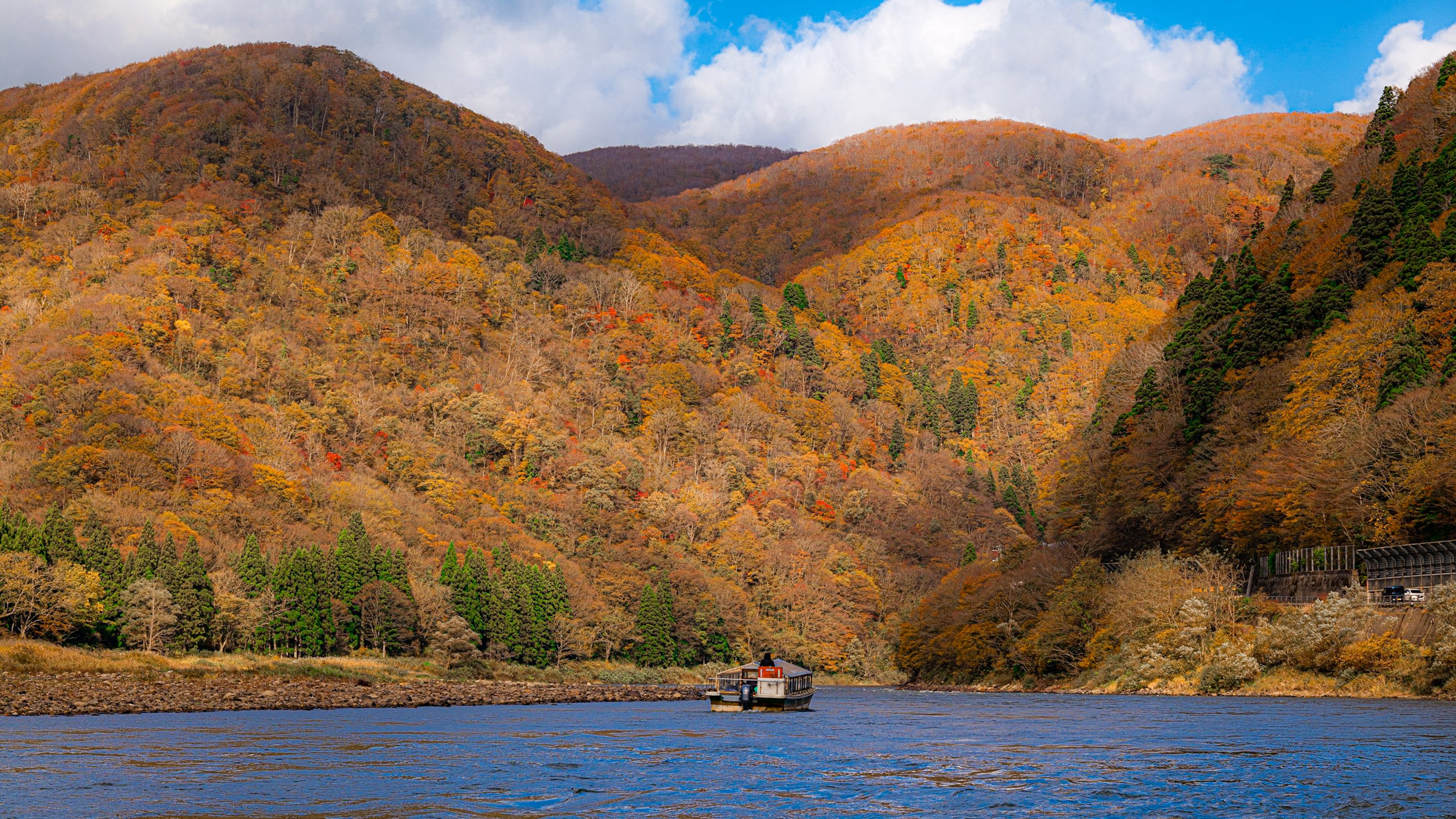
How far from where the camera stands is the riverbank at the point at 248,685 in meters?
67.6

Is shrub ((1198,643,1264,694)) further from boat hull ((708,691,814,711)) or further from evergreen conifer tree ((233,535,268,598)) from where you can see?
evergreen conifer tree ((233,535,268,598))

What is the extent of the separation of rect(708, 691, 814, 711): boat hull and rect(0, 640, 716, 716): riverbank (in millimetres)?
13996

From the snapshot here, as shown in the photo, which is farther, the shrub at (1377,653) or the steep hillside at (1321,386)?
the steep hillside at (1321,386)

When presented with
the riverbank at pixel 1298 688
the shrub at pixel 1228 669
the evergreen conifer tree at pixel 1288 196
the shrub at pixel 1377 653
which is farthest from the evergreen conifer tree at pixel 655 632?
the shrub at pixel 1377 653

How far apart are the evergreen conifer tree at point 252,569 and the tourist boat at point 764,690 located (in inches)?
1723

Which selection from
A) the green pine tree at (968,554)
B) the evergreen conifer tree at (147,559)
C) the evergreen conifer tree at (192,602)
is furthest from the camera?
the green pine tree at (968,554)

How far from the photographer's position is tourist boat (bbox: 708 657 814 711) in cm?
7588

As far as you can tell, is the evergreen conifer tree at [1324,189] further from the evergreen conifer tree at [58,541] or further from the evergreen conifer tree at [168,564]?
the evergreen conifer tree at [58,541]

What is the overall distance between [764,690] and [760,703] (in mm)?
947

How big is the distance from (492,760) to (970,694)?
6478 cm

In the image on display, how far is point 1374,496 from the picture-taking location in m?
65.9

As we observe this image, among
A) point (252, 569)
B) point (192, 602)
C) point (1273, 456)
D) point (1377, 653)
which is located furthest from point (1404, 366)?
point (252, 569)

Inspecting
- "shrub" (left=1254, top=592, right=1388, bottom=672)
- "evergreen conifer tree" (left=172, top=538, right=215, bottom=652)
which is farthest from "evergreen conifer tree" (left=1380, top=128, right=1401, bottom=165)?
"evergreen conifer tree" (left=172, top=538, right=215, bottom=652)

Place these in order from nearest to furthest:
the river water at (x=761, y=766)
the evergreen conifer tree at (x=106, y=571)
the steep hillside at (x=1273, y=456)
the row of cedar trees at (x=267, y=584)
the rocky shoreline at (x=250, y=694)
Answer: the river water at (x=761, y=766) < the steep hillside at (x=1273, y=456) < the rocky shoreline at (x=250, y=694) < the evergreen conifer tree at (x=106, y=571) < the row of cedar trees at (x=267, y=584)
